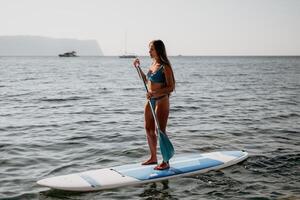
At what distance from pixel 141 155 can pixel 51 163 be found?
91.5 inches

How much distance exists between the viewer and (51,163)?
902cm

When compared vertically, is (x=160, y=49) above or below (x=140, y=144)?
above

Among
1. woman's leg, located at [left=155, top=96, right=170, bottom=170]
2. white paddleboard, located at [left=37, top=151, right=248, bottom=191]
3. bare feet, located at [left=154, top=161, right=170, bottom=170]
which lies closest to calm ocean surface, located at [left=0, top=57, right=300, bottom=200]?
white paddleboard, located at [left=37, top=151, right=248, bottom=191]

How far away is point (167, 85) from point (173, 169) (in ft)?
6.26

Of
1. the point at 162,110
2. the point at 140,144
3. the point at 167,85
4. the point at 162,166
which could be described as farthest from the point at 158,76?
the point at 140,144

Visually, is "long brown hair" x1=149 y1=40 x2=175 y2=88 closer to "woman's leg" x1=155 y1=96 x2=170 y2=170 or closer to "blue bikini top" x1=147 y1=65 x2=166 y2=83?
"blue bikini top" x1=147 y1=65 x2=166 y2=83

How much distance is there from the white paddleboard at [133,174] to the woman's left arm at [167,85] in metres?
1.66

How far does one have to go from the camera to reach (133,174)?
290 inches

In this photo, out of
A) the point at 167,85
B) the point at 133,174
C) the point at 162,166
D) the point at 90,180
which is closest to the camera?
the point at 167,85

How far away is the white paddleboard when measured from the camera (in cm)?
682

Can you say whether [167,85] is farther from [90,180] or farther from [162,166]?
[90,180]

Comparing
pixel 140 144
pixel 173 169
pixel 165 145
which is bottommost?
pixel 140 144

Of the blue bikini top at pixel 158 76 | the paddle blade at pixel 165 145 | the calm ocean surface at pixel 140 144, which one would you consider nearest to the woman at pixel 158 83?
the blue bikini top at pixel 158 76

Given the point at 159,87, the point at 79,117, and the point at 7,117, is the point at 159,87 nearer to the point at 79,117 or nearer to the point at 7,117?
the point at 79,117
